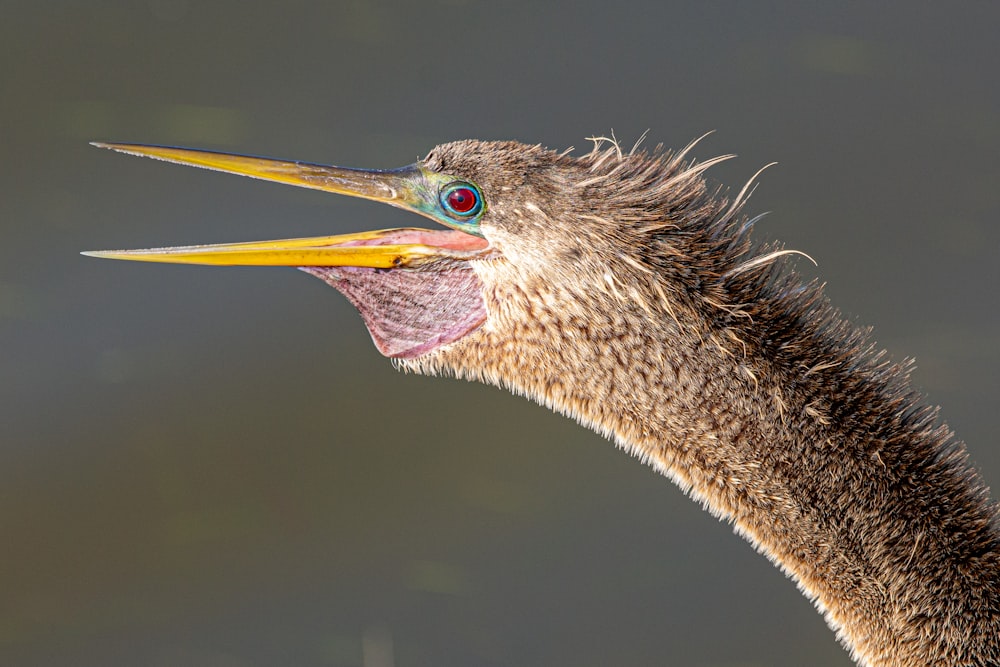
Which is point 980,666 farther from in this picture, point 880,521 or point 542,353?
point 542,353

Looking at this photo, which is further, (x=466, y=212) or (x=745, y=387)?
(x=466, y=212)

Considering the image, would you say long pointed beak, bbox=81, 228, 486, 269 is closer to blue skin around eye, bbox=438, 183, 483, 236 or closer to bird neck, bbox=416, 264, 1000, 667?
blue skin around eye, bbox=438, 183, 483, 236

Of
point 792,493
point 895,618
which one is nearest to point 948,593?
point 895,618

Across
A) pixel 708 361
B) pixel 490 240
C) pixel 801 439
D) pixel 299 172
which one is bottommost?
pixel 801 439

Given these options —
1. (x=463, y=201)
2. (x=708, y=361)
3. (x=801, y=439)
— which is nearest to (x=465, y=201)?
(x=463, y=201)

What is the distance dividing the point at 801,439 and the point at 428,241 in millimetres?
807

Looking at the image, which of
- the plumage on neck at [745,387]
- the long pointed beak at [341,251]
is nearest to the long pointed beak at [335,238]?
the long pointed beak at [341,251]

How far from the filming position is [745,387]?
220 centimetres

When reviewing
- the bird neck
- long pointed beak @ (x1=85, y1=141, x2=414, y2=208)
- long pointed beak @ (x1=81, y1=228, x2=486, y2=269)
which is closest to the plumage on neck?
the bird neck

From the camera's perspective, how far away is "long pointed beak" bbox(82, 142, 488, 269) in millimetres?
2312

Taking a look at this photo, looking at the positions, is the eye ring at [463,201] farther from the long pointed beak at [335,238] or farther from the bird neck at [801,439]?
the bird neck at [801,439]

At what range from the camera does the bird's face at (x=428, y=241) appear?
2252 mm

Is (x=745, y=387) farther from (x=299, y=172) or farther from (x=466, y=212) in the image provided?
(x=299, y=172)

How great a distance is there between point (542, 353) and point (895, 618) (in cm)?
84
